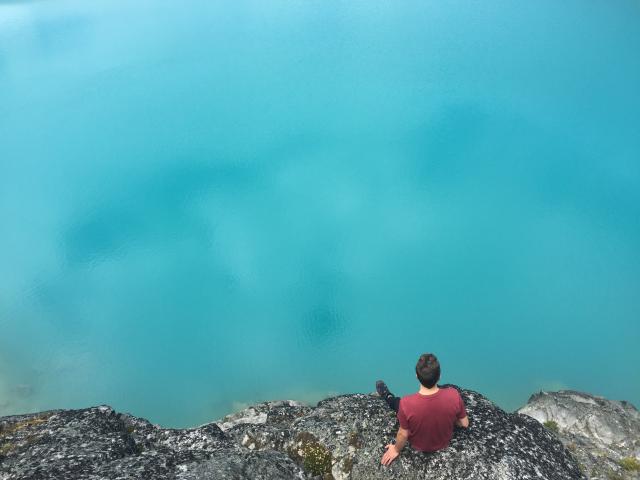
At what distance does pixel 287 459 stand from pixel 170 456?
130cm

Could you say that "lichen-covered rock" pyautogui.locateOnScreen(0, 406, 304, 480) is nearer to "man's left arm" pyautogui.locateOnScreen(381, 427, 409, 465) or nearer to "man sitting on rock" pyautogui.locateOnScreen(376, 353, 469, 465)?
"man's left arm" pyautogui.locateOnScreen(381, 427, 409, 465)

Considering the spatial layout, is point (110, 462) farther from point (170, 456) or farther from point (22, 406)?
point (22, 406)

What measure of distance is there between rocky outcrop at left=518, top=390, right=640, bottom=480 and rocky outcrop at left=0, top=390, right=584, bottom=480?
5.15ft

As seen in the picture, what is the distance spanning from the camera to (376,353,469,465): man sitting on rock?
497 centimetres

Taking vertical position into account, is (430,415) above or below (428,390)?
below

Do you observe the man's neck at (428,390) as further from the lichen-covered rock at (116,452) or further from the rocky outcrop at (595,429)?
the rocky outcrop at (595,429)

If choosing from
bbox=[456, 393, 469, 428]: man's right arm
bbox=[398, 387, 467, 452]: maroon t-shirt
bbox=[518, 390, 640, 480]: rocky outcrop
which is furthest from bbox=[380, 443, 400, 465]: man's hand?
bbox=[518, 390, 640, 480]: rocky outcrop

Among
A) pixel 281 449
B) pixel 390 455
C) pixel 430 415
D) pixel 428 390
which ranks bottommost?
pixel 390 455

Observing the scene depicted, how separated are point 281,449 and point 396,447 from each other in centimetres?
158

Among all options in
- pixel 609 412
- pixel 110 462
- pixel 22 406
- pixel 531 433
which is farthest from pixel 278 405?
pixel 22 406

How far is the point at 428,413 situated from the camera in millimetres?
5168

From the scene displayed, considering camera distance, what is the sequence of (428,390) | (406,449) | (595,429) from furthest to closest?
(595,429), (406,449), (428,390)

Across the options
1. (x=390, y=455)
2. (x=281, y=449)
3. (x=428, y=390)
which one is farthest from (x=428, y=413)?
(x=281, y=449)

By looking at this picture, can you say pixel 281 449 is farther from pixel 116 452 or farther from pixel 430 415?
pixel 430 415
